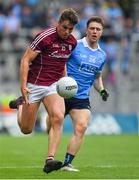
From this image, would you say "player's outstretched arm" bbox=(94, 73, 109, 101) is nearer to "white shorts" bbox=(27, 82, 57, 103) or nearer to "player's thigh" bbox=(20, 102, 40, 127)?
"white shorts" bbox=(27, 82, 57, 103)

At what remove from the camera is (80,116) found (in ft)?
42.7

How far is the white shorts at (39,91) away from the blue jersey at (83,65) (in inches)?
29.8

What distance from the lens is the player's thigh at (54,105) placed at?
12.4 m

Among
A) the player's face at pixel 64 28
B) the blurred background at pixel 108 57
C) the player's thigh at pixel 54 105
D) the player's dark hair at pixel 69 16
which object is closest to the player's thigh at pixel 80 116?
the player's thigh at pixel 54 105

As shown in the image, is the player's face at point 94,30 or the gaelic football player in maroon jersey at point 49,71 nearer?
the gaelic football player in maroon jersey at point 49,71

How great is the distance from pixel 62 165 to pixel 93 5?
18828 mm

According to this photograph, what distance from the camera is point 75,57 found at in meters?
13.4

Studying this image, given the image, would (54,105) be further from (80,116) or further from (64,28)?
(64,28)

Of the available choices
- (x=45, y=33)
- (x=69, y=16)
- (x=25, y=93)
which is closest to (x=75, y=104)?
(x=25, y=93)

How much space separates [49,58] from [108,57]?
16.2 meters

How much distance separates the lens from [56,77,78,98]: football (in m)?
12.3

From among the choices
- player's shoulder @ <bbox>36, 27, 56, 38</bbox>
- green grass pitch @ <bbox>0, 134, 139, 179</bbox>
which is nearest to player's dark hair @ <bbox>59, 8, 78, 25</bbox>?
player's shoulder @ <bbox>36, 27, 56, 38</bbox>

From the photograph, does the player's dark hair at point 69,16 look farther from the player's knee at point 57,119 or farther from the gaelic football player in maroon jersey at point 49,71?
the player's knee at point 57,119

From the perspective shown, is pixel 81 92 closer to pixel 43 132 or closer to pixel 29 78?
pixel 29 78
